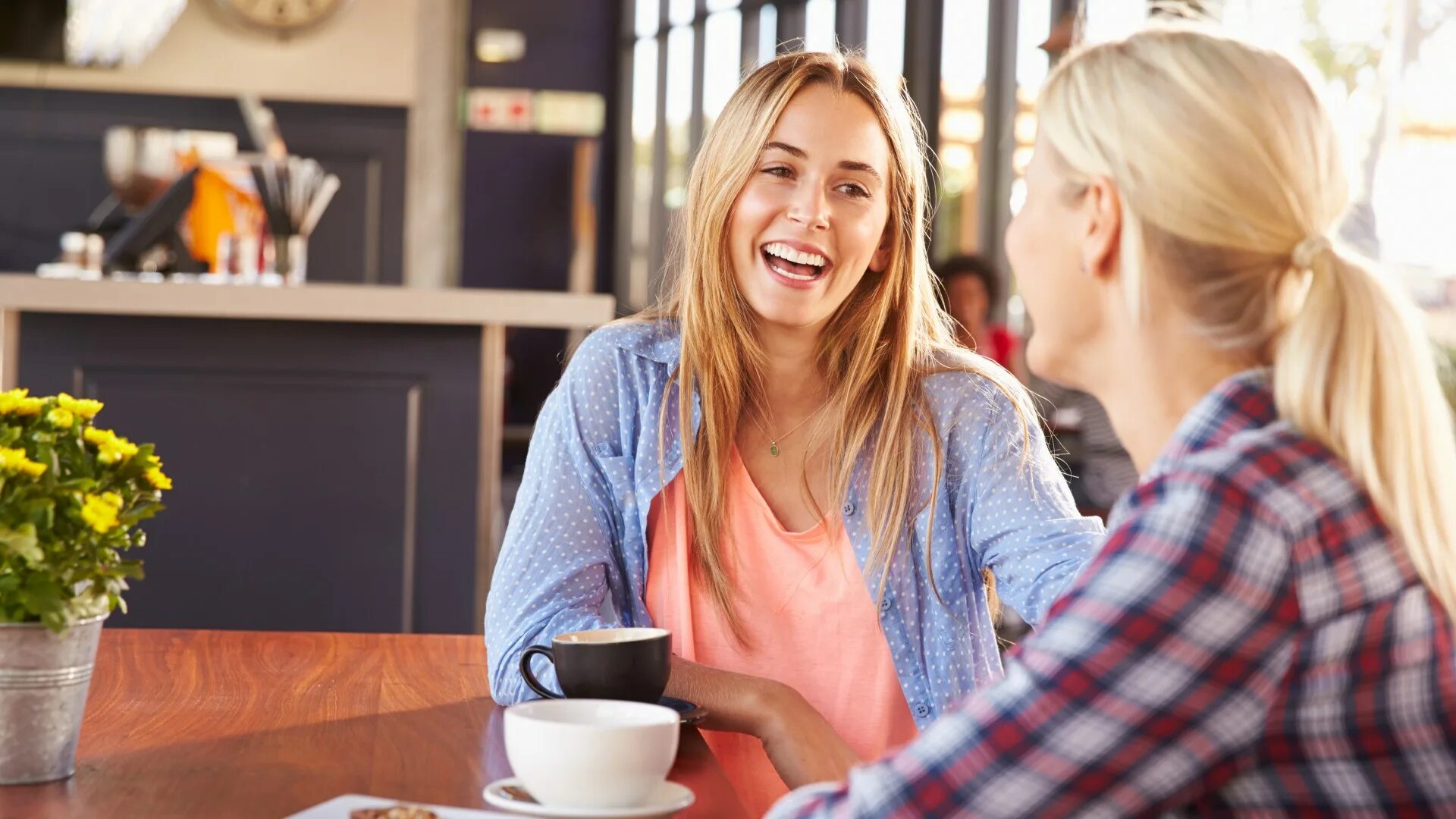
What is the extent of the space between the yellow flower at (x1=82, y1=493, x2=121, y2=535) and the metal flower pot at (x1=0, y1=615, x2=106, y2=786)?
0.08m

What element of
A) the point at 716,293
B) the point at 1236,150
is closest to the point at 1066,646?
the point at 1236,150

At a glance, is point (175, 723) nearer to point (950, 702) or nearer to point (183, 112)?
point (950, 702)

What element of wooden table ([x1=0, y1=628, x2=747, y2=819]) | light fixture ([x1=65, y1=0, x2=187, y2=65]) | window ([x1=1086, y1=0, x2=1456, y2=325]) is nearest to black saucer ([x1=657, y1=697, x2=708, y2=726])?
wooden table ([x1=0, y1=628, x2=747, y2=819])

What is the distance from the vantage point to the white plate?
0.90m

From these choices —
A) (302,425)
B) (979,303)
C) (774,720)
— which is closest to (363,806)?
(774,720)

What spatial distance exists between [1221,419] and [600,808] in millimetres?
413

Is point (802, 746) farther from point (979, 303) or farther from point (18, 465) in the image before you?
point (979, 303)

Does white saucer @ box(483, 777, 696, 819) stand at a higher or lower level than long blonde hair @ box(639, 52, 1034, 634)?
lower

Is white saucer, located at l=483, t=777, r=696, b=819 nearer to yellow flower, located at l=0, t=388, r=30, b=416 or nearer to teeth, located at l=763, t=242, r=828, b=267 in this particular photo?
yellow flower, located at l=0, t=388, r=30, b=416

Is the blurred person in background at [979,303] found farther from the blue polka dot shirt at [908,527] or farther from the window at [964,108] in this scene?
the blue polka dot shirt at [908,527]

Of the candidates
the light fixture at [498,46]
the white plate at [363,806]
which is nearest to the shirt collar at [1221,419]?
the white plate at [363,806]

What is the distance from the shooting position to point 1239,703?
0.73 metres

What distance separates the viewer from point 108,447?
3.22ft

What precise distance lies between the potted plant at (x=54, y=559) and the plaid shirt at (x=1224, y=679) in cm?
50
